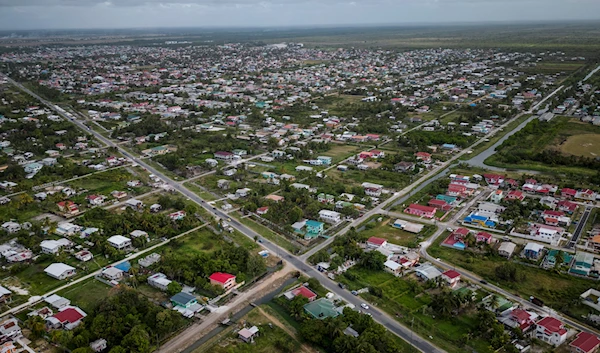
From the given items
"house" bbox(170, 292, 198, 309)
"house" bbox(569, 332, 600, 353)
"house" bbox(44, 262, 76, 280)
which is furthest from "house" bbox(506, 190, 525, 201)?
"house" bbox(44, 262, 76, 280)

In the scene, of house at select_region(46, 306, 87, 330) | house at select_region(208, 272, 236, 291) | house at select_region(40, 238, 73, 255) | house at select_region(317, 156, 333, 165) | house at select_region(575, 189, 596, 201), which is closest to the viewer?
house at select_region(46, 306, 87, 330)

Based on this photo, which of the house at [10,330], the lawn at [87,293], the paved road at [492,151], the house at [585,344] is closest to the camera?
the house at [585,344]

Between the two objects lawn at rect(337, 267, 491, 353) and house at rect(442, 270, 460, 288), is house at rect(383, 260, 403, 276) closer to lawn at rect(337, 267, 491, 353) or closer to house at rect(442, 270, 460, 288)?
lawn at rect(337, 267, 491, 353)


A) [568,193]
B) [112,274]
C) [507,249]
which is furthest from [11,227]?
[568,193]

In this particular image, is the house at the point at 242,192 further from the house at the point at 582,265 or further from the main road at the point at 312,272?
the house at the point at 582,265

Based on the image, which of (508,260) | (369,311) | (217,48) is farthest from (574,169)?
(217,48)

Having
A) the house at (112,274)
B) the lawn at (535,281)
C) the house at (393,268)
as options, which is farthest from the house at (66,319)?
the lawn at (535,281)
